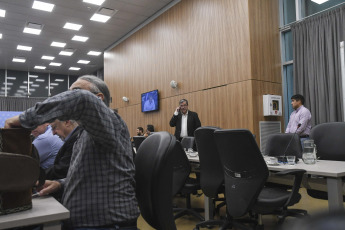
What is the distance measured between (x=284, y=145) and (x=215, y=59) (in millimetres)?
3145

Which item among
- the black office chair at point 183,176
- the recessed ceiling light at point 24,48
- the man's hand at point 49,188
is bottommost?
the black office chair at point 183,176

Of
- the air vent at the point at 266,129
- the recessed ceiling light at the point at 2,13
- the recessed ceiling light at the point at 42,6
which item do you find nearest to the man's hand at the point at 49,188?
the air vent at the point at 266,129

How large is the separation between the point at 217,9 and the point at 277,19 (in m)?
1.17

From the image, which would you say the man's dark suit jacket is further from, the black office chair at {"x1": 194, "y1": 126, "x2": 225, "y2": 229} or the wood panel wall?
the wood panel wall

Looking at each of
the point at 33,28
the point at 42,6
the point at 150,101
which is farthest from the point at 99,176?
the point at 33,28

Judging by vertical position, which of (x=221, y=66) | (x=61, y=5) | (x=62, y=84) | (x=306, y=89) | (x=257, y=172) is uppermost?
(x=61, y=5)

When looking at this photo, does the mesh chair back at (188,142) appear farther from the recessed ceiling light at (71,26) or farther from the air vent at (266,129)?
Result: the recessed ceiling light at (71,26)

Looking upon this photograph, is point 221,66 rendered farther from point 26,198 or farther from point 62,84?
point 62,84

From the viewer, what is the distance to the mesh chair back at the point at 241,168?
1.97 meters

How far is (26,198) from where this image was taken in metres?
1.00

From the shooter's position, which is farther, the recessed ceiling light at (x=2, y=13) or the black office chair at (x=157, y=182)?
the recessed ceiling light at (x=2, y=13)

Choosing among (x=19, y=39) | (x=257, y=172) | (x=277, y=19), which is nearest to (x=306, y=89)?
(x=277, y=19)

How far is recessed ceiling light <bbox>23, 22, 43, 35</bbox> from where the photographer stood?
7603 millimetres

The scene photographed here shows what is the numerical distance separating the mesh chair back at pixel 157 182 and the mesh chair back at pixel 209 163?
1.16 metres
